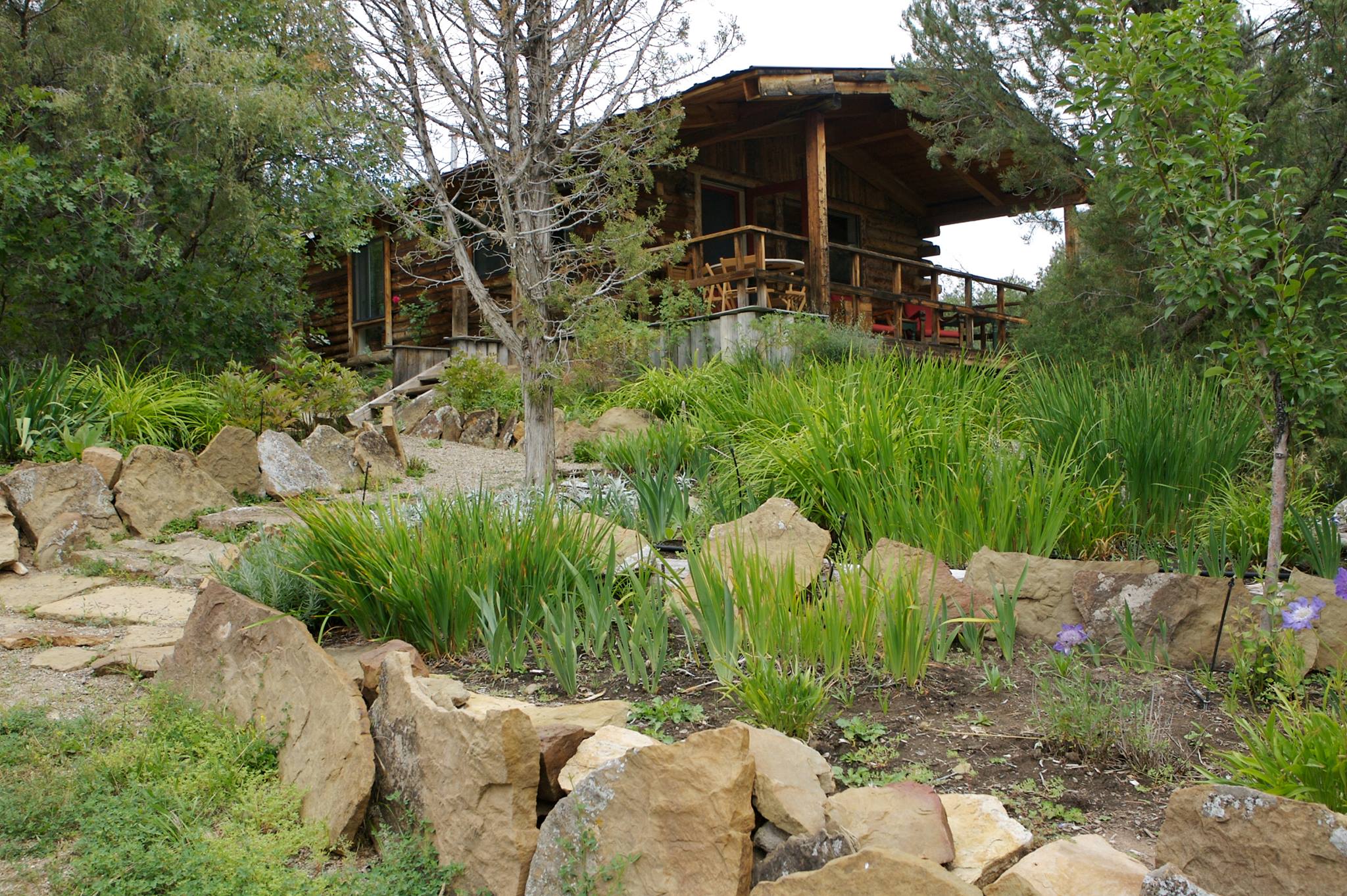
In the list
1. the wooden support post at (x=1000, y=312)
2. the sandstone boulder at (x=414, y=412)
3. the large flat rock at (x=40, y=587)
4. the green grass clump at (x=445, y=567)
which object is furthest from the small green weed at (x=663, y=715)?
the wooden support post at (x=1000, y=312)

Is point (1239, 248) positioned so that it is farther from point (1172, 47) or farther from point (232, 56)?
point (232, 56)

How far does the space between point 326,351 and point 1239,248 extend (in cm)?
1811

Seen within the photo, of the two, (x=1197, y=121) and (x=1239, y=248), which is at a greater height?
(x=1197, y=121)

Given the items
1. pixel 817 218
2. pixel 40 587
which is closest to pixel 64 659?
pixel 40 587

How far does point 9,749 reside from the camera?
10.6ft

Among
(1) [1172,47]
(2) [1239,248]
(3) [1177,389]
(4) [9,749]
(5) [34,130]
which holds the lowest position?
(4) [9,749]

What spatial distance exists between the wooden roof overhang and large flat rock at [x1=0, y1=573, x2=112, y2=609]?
664 centimetres

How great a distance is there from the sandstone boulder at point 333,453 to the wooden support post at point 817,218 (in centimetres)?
610

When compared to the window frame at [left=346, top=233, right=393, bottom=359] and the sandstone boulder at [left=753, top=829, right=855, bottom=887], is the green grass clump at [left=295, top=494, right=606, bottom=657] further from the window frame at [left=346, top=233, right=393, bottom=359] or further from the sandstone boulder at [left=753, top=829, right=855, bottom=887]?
the window frame at [left=346, top=233, right=393, bottom=359]

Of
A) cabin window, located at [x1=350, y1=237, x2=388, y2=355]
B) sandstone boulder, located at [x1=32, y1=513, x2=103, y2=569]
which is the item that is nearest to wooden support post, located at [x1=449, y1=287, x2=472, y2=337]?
cabin window, located at [x1=350, y1=237, x2=388, y2=355]

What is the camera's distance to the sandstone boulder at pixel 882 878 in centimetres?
205

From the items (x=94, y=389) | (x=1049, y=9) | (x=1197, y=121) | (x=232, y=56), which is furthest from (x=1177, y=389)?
(x=232, y=56)

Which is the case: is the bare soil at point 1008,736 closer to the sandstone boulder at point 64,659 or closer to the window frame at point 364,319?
the sandstone boulder at point 64,659

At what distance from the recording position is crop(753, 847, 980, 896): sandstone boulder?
6.73 feet
